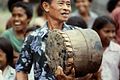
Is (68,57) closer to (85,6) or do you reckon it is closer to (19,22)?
(19,22)

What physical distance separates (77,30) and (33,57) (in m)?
0.55

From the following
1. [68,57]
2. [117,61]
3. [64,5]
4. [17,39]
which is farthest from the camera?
[17,39]

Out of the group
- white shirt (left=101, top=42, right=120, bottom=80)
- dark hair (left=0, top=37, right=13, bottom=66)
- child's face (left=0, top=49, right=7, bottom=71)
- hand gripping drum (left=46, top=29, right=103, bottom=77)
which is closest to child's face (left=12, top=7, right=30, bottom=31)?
dark hair (left=0, top=37, right=13, bottom=66)

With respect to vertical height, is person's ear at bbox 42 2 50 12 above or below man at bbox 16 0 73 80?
above

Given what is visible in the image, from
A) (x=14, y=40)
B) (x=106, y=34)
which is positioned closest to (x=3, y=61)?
(x=14, y=40)

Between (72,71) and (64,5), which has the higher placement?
(64,5)

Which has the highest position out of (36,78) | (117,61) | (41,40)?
(41,40)

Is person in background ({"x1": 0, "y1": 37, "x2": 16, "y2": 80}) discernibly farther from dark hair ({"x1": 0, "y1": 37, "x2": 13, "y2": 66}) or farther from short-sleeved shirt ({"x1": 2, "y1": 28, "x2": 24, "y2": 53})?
short-sleeved shirt ({"x1": 2, "y1": 28, "x2": 24, "y2": 53})

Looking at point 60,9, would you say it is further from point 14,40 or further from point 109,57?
point 14,40

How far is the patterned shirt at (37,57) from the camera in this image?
5.02 meters

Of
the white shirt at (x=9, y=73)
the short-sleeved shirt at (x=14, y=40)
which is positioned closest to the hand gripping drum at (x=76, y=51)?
the white shirt at (x=9, y=73)

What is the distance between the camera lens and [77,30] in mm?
4863

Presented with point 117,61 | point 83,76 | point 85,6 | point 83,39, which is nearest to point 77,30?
point 83,39

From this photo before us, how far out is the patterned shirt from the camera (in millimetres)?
5023
